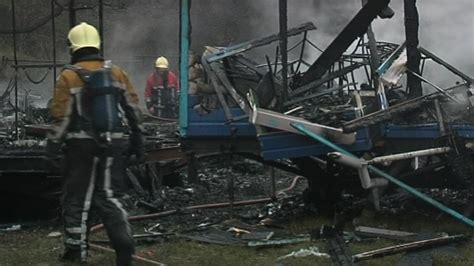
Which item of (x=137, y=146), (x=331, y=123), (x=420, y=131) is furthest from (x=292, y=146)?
(x=137, y=146)

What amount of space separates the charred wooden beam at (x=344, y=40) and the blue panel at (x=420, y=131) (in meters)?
1.13

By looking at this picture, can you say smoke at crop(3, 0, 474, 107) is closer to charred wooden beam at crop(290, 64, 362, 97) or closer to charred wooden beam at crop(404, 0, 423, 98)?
charred wooden beam at crop(290, 64, 362, 97)

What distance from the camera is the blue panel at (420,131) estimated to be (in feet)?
22.7

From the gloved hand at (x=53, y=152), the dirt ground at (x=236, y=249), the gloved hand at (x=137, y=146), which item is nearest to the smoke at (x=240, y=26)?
the dirt ground at (x=236, y=249)

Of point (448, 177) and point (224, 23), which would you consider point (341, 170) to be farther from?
point (224, 23)

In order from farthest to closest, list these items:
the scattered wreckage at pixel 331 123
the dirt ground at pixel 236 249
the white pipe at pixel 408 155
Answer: the scattered wreckage at pixel 331 123 < the white pipe at pixel 408 155 < the dirt ground at pixel 236 249

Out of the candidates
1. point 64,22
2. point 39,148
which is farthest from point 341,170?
point 64,22

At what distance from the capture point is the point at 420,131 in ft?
23.4

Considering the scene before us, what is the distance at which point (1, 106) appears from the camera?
44.1ft

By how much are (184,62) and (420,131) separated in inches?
93.5

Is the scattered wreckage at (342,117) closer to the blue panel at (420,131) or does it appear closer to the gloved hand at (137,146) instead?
the blue panel at (420,131)

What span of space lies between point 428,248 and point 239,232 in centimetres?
174

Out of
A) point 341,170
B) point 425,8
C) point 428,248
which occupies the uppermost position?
point 425,8

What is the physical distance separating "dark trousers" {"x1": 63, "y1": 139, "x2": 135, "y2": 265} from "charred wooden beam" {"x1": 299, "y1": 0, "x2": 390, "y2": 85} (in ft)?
9.75
